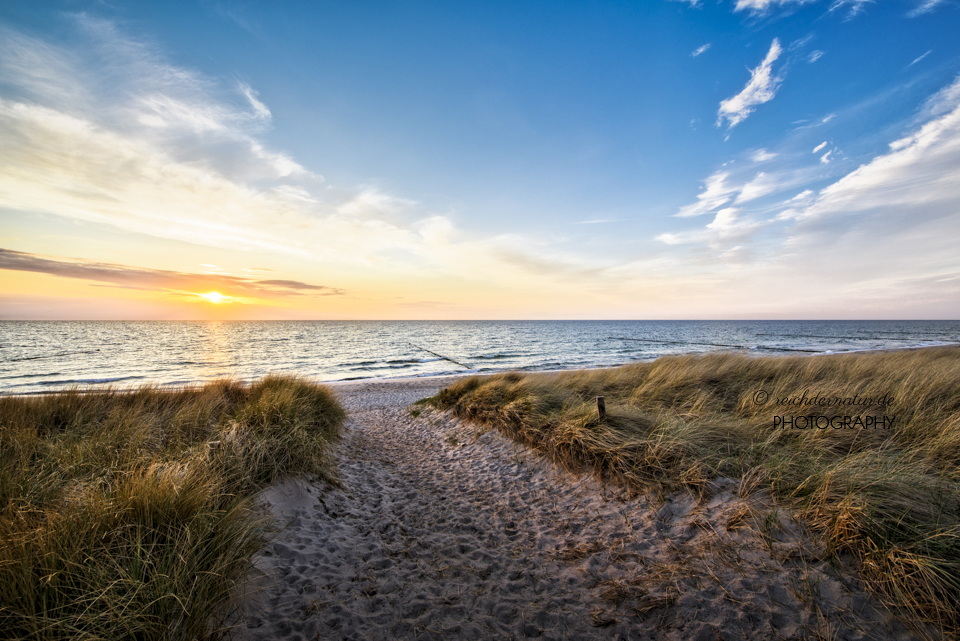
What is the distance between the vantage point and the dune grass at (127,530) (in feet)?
8.68

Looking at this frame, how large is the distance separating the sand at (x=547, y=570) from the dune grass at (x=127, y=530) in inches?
20.5

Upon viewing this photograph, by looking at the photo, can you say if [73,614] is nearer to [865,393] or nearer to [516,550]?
[516,550]

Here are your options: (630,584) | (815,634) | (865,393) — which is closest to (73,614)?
(630,584)

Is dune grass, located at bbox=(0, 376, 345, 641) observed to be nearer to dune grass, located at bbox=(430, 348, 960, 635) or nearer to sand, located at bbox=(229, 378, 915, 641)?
sand, located at bbox=(229, 378, 915, 641)

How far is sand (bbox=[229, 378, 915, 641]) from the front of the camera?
350 centimetres

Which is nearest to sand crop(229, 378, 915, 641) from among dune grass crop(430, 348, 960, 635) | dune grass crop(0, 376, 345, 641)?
dune grass crop(430, 348, 960, 635)

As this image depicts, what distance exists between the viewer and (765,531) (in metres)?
4.25
